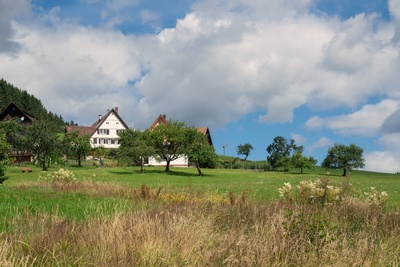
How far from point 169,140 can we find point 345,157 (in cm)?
3458

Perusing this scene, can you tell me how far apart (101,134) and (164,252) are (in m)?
95.5

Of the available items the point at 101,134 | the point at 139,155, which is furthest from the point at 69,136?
the point at 101,134

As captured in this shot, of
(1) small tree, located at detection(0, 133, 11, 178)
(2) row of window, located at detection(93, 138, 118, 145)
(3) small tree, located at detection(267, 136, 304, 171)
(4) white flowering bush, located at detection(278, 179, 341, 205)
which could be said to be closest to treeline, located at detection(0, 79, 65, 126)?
(2) row of window, located at detection(93, 138, 118, 145)

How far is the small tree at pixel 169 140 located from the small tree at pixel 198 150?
1023 mm

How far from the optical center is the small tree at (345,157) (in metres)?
75.4

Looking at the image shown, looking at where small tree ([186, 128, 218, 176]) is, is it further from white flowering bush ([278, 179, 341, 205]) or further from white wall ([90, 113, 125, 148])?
white flowering bush ([278, 179, 341, 205])

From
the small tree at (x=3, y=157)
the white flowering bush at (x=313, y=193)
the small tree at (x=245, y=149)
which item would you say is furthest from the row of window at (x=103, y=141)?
the white flowering bush at (x=313, y=193)

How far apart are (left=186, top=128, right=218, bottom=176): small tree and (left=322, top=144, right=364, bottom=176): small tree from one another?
94.5 feet

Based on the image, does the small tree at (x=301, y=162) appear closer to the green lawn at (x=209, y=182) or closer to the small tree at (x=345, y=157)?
the small tree at (x=345, y=157)

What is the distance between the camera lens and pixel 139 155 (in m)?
56.0

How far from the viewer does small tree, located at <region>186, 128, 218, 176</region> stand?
5703 cm

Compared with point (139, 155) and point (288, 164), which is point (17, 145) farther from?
point (288, 164)

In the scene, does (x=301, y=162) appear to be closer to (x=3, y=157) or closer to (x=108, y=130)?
(x=108, y=130)

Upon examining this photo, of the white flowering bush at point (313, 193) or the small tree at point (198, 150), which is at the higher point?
the small tree at point (198, 150)
